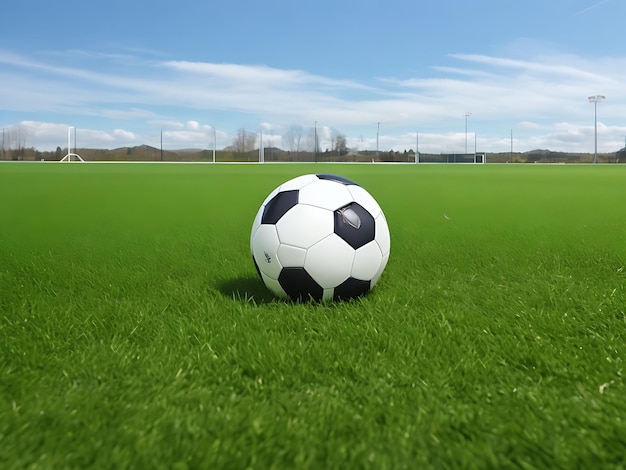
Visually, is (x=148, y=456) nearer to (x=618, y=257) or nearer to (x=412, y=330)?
(x=412, y=330)

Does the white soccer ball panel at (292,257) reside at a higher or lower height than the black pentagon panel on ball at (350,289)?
higher

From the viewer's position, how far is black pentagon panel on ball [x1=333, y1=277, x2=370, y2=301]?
9.83 ft

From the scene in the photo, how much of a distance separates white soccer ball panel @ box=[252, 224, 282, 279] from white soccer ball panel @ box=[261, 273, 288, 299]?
34mm

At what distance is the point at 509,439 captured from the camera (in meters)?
1.67

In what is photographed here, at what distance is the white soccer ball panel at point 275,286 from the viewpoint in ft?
10.0

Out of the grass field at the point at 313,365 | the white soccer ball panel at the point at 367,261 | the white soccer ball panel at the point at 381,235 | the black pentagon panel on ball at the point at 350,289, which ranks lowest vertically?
the grass field at the point at 313,365

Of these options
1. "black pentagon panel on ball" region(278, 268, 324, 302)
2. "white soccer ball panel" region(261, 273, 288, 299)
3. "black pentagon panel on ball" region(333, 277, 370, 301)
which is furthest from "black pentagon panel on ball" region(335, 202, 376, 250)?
"white soccer ball panel" region(261, 273, 288, 299)

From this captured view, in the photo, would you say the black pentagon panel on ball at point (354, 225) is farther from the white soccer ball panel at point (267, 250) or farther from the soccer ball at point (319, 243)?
the white soccer ball panel at point (267, 250)

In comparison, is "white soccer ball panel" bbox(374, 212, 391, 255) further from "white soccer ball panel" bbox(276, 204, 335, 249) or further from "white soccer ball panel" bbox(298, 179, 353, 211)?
"white soccer ball panel" bbox(276, 204, 335, 249)

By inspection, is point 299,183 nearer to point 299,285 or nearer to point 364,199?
point 364,199

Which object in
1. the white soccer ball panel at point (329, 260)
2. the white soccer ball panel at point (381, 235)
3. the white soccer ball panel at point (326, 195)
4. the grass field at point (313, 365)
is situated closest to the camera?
the grass field at point (313, 365)

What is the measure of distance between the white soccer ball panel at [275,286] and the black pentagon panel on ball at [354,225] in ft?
1.59

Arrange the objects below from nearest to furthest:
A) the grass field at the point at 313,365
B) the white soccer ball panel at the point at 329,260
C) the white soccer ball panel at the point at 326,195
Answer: the grass field at the point at 313,365
the white soccer ball panel at the point at 329,260
the white soccer ball panel at the point at 326,195

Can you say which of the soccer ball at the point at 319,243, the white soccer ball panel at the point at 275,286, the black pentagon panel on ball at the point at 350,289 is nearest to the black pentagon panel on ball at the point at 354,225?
the soccer ball at the point at 319,243
